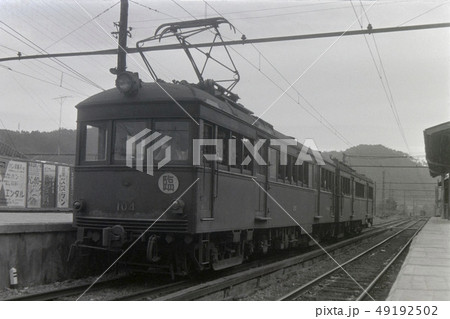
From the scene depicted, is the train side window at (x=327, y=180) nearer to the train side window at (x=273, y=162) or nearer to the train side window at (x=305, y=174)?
the train side window at (x=305, y=174)

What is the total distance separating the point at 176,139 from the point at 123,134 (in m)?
0.97

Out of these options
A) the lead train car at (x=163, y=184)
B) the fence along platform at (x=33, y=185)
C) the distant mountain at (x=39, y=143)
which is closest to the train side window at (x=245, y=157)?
the lead train car at (x=163, y=184)

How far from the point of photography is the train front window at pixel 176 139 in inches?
352

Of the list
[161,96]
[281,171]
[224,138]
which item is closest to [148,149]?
[161,96]

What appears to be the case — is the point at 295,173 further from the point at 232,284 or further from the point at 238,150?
the point at 232,284

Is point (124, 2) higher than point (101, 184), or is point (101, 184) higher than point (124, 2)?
point (124, 2)

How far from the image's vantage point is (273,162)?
1252 centimetres

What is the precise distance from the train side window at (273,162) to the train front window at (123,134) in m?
3.90

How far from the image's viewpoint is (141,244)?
29.5 feet
